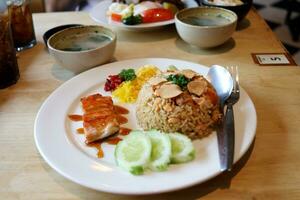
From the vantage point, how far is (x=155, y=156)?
0.74 m

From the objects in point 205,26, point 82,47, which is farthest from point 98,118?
point 205,26

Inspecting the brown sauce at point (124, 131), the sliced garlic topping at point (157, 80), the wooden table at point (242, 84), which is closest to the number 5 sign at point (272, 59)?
the wooden table at point (242, 84)

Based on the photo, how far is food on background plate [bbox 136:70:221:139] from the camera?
84 cm

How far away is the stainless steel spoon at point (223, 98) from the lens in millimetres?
744

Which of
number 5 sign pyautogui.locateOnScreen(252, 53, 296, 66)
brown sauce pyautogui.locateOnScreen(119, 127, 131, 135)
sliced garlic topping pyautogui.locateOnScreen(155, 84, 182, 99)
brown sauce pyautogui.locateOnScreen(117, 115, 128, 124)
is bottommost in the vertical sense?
brown sauce pyautogui.locateOnScreen(117, 115, 128, 124)

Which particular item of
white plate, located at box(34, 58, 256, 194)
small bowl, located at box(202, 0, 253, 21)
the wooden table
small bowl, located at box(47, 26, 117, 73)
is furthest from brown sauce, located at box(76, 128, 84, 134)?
small bowl, located at box(202, 0, 253, 21)

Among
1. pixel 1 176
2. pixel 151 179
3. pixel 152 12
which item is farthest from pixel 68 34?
pixel 151 179

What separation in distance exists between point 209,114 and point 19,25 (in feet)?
2.86

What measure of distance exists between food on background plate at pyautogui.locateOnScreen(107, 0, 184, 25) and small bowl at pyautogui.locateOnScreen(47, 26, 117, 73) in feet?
0.68

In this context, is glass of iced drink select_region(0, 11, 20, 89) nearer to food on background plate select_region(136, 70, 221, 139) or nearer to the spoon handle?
food on background plate select_region(136, 70, 221, 139)

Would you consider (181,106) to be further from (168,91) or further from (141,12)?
(141,12)

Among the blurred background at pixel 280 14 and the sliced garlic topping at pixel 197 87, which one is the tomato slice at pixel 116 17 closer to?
the sliced garlic topping at pixel 197 87

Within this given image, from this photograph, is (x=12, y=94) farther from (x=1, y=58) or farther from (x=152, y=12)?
(x=152, y=12)

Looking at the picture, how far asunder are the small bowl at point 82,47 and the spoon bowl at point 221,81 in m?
0.37
